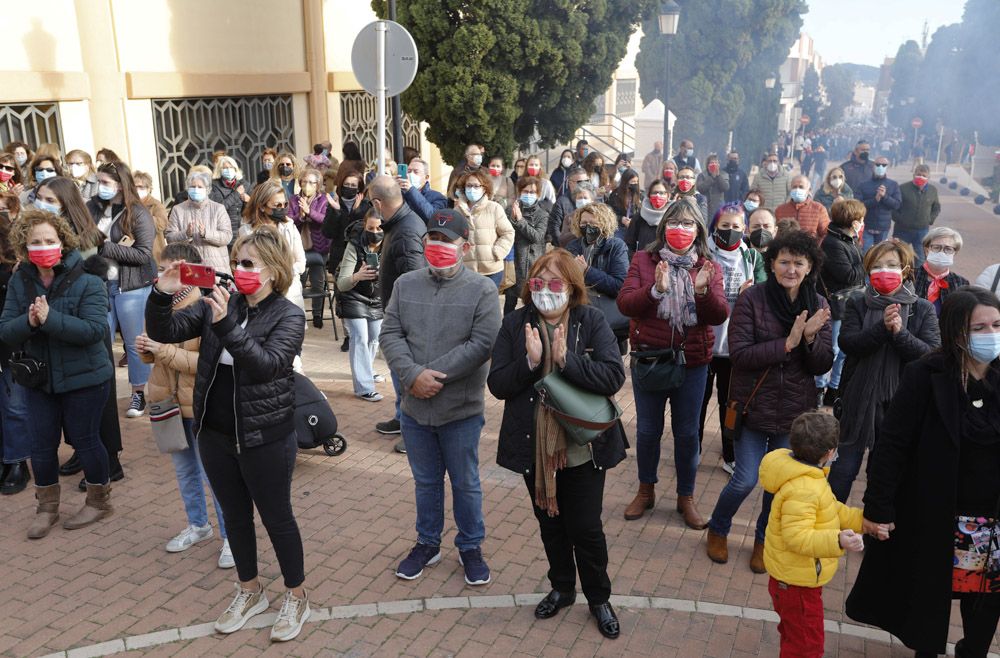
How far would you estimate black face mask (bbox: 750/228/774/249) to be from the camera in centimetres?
743

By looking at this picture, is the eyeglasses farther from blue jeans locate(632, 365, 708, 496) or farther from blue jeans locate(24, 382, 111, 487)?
blue jeans locate(24, 382, 111, 487)

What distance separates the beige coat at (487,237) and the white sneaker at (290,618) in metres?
4.84

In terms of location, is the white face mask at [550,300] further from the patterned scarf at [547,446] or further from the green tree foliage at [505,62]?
the green tree foliage at [505,62]

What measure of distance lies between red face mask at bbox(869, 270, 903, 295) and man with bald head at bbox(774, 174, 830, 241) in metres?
4.52

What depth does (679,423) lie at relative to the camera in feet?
18.7

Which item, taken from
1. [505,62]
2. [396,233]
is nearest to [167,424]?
[396,233]

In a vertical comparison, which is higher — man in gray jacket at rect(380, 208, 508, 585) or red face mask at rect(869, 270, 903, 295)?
red face mask at rect(869, 270, 903, 295)

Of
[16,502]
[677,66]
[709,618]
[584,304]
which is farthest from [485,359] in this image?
[677,66]

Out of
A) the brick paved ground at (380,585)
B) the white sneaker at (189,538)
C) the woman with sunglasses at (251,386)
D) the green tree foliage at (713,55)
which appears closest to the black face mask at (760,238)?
the brick paved ground at (380,585)

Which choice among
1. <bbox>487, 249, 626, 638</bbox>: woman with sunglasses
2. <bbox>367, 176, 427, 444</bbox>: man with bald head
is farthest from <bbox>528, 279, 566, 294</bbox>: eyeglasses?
<bbox>367, 176, 427, 444</bbox>: man with bald head

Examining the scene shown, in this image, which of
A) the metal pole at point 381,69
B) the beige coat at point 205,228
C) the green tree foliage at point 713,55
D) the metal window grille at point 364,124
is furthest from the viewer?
the green tree foliage at point 713,55

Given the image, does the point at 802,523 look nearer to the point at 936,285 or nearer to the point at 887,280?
the point at 887,280

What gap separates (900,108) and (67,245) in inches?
3611

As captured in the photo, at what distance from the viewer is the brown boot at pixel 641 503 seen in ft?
19.4
